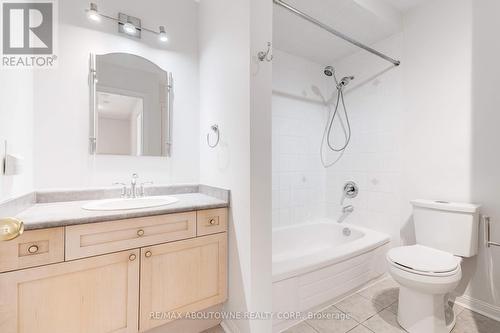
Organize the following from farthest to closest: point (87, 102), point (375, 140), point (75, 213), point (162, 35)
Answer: point (375, 140) < point (162, 35) < point (87, 102) < point (75, 213)

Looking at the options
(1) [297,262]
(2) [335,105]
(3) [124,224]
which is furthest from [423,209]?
(3) [124,224]

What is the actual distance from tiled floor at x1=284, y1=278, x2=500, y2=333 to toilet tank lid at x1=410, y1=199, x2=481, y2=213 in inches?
30.3

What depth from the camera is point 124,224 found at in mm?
1190

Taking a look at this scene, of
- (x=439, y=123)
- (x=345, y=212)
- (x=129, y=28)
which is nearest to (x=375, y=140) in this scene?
(x=439, y=123)

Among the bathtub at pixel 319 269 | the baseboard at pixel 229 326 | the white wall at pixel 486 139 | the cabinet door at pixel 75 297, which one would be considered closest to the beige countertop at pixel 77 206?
the cabinet door at pixel 75 297

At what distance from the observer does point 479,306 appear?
65.9 inches

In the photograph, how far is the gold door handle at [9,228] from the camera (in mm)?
598

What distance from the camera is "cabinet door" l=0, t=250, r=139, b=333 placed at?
952 mm

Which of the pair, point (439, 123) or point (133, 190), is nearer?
point (133, 190)

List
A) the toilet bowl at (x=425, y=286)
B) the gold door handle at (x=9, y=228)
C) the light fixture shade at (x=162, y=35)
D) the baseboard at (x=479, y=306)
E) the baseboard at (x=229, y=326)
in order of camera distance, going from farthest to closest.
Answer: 1. the light fixture shade at (x=162, y=35)
2. the baseboard at (x=479, y=306)
3. the baseboard at (x=229, y=326)
4. the toilet bowl at (x=425, y=286)
5. the gold door handle at (x=9, y=228)

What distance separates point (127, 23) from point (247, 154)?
1.36m

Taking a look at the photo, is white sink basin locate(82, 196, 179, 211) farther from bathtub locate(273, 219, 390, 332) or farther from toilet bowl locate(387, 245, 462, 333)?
toilet bowl locate(387, 245, 462, 333)

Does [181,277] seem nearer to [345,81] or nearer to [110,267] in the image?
[110,267]

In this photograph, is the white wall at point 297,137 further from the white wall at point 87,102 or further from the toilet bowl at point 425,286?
the toilet bowl at point 425,286
